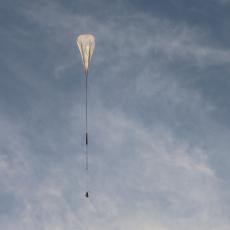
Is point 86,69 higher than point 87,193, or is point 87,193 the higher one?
point 86,69

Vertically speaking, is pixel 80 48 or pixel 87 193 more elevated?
pixel 80 48

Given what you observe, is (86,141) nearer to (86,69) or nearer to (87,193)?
(87,193)

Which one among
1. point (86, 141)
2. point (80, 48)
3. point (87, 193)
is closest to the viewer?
point (87, 193)

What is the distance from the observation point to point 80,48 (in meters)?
42.9

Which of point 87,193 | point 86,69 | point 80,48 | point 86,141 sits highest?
point 80,48

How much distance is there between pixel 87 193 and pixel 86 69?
14.8m

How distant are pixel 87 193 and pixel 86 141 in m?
6.16

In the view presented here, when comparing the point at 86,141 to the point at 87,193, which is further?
the point at 86,141

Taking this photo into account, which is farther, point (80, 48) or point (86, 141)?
point (80, 48)

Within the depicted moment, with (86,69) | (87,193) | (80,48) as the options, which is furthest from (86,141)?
(80,48)

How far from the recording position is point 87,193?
3656 centimetres

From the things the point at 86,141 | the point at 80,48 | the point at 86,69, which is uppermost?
the point at 80,48

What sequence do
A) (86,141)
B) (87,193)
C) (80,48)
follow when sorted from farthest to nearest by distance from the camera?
(80,48), (86,141), (87,193)

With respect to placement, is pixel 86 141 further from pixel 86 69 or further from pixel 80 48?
pixel 80 48
